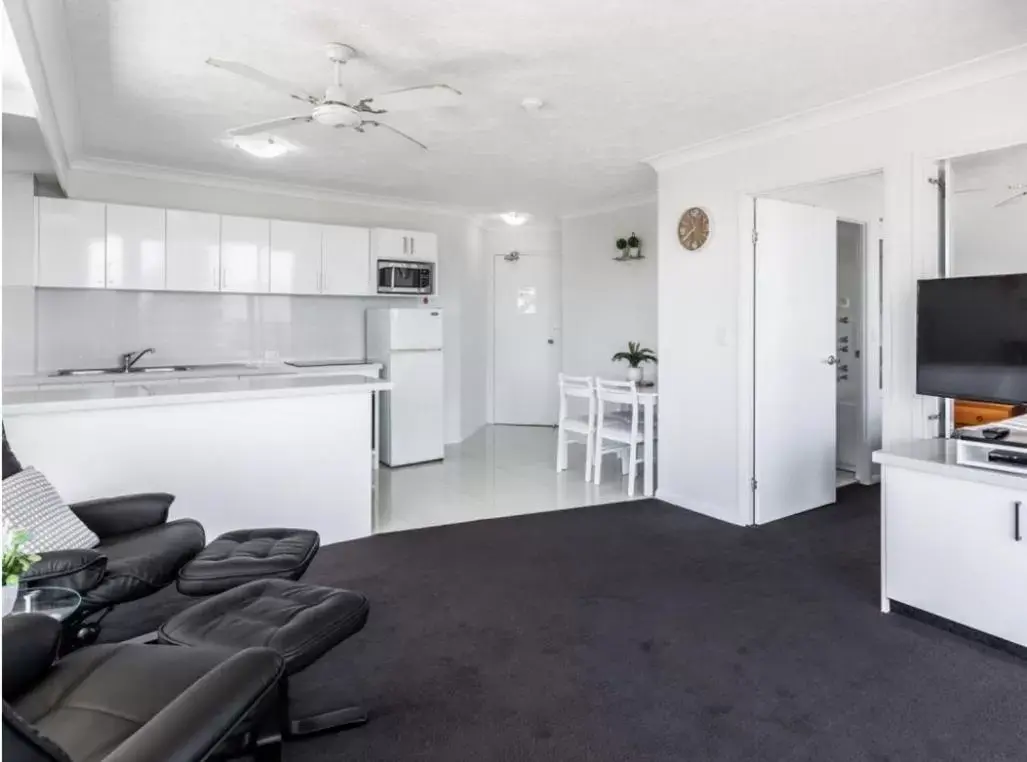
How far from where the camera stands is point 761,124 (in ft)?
13.0

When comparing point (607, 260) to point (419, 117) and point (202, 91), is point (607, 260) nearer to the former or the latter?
point (419, 117)

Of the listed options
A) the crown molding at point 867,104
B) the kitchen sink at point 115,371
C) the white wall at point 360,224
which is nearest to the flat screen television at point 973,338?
the crown molding at point 867,104

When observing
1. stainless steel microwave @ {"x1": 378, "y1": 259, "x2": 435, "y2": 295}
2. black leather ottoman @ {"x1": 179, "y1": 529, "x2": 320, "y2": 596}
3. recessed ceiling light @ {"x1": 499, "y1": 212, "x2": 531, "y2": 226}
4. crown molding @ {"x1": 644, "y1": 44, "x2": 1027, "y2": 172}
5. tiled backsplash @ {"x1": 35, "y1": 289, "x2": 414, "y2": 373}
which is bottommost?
black leather ottoman @ {"x1": 179, "y1": 529, "x2": 320, "y2": 596}

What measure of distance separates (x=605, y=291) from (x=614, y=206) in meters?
0.83

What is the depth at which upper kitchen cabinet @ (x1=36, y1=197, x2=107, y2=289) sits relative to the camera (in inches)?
188

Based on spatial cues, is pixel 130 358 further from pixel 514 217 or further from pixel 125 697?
pixel 125 697

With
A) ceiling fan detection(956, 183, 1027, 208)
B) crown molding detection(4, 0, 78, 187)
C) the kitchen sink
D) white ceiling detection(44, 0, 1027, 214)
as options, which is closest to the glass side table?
crown molding detection(4, 0, 78, 187)

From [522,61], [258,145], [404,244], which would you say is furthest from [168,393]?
[404,244]

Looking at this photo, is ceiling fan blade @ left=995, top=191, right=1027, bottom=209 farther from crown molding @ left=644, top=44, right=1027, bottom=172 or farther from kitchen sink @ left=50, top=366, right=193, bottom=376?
kitchen sink @ left=50, top=366, right=193, bottom=376

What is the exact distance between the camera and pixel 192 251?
17.4 ft

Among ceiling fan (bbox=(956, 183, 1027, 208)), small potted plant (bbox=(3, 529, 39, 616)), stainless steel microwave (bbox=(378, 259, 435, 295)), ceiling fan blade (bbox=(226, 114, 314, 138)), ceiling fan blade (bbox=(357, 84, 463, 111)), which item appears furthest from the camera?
stainless steel microwave (bbox=(378, 259, 435, 295))

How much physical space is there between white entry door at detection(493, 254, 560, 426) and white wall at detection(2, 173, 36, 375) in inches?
178

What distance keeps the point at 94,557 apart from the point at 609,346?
5.37 meters

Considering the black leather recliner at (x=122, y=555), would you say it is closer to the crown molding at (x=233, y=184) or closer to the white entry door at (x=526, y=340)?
the crown molding at (x=233, y=184)
